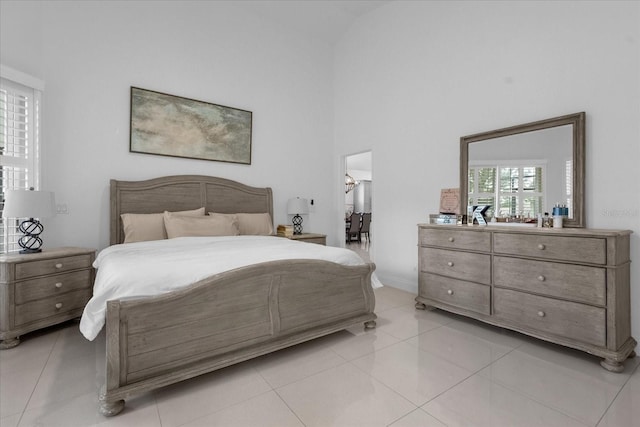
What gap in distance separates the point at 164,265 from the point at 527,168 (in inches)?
123

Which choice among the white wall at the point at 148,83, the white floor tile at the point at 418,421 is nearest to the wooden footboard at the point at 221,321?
the white floor tile at the point at 418,421

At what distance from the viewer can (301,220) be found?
4.76 metres

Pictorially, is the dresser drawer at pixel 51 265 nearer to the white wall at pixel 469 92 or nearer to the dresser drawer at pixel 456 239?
the dresser drawer at pixel 456 239

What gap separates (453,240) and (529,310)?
31.8 inches

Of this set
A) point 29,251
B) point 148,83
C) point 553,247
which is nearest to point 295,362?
point 553,247

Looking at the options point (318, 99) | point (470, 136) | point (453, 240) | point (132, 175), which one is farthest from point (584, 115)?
point (132, 175)

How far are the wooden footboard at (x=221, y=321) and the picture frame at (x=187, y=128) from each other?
2.42m

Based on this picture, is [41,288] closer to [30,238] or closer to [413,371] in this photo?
[30,238]

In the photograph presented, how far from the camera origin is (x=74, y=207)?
3.13 metres

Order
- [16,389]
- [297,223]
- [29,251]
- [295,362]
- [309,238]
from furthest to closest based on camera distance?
[297,223]
[309,238]
[29,251]
[295,362]
[16,389]

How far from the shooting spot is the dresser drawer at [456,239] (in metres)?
2.70

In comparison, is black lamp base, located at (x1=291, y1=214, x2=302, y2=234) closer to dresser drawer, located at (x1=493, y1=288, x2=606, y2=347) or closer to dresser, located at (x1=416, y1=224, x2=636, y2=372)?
dresser, located at (x1=416, y1=224, x2=636, y2=372)

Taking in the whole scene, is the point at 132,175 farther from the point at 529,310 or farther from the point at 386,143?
the point at 529,310

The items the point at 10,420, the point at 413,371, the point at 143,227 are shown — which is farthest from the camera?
the point at 143,227
